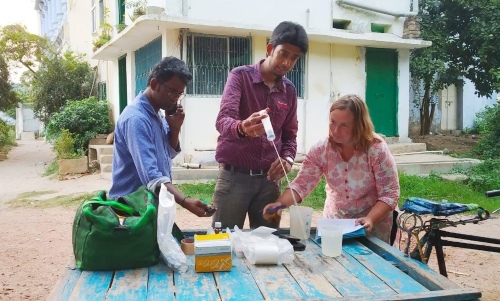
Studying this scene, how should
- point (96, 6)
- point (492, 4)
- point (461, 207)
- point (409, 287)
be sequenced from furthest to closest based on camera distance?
point (96, 6) → point (492, 4) → point (461, 207) → point (409, 287)

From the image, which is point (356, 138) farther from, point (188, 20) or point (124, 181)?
point (188, 20)

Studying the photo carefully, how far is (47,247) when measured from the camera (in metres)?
4.98

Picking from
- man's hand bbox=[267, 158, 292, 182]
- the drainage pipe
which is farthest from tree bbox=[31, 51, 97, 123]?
man's hand bbox=[267, 158, 292, 182]

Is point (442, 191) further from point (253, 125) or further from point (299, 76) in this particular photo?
point (253, 125)

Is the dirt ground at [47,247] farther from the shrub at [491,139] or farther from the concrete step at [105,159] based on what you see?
the shrub at [491,139]

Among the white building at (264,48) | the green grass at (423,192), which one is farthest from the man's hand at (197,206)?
the white building at (264,48)

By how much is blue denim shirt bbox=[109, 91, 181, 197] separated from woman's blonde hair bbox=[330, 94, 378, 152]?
3.08 ft

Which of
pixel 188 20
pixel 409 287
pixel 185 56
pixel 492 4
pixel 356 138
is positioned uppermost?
pixel 492 4

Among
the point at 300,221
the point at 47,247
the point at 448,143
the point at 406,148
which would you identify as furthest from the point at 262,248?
the point at 448,143

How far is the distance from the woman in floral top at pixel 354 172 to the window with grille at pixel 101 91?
11.8m

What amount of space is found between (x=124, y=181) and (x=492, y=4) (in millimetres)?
11490

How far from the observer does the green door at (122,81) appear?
38.6 ft

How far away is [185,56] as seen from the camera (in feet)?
26.6

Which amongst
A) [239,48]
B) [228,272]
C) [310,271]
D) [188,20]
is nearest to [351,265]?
[310,271]
